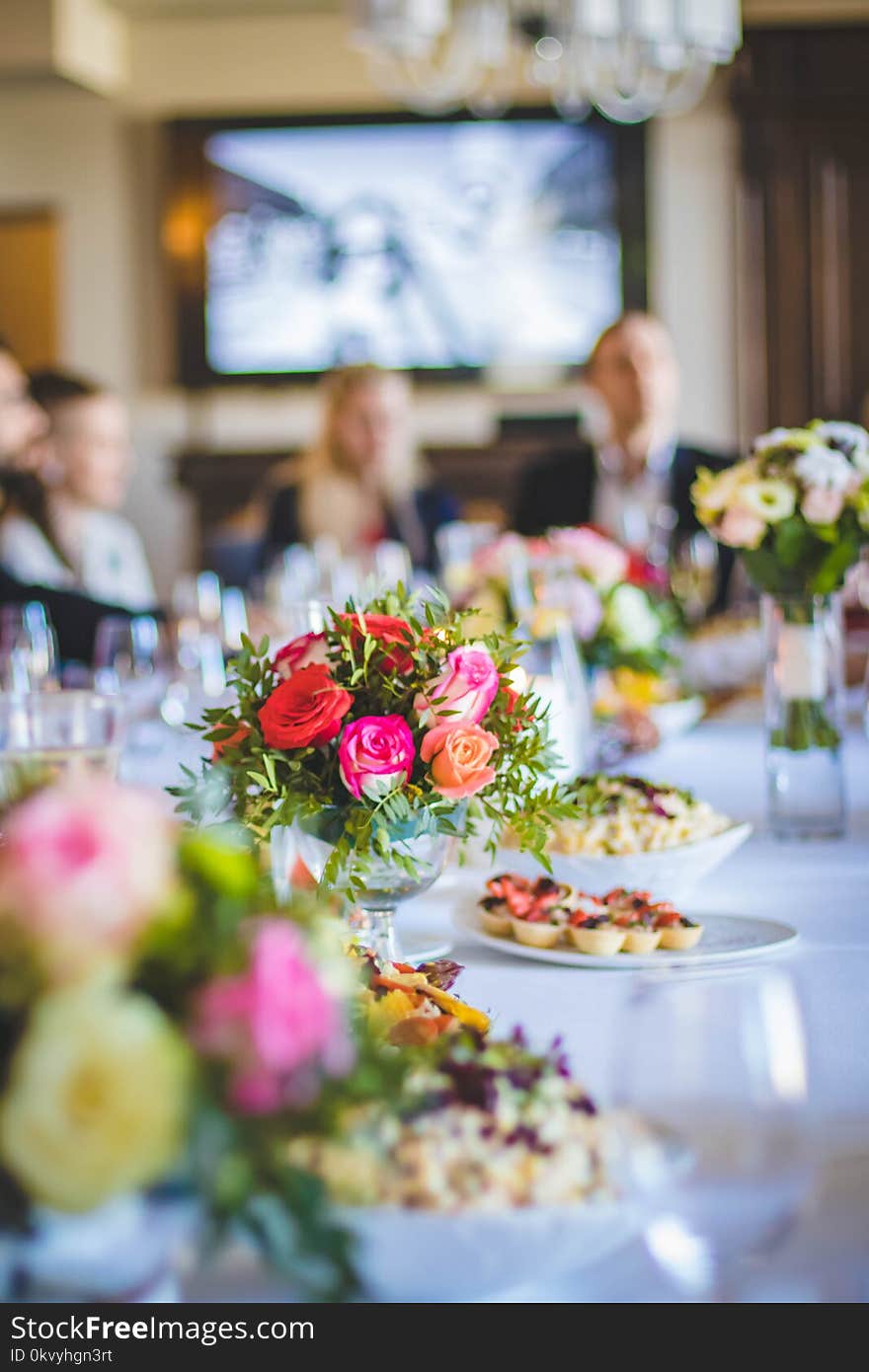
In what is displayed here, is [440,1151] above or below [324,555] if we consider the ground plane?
below

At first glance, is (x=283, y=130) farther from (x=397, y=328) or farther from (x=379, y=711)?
(x=379, y=711)

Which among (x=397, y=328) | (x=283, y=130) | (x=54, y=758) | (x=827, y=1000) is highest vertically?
(x=283, y=130)

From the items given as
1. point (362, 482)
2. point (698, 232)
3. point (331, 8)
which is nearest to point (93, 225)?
point (331, 8)

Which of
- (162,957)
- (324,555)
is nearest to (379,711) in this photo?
(162,957)

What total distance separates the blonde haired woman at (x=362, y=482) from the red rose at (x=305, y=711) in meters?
3.24

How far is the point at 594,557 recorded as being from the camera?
90.2 inches

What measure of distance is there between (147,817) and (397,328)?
20.4 feet

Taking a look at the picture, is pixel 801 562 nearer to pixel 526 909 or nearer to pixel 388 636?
pixel 526 909

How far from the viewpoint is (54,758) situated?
1159 millimetres

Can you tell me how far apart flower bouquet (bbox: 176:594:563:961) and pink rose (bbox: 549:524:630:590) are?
1234 mm

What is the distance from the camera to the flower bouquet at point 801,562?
152cm

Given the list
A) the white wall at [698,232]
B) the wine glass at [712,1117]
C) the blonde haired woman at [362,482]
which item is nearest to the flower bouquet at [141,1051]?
the wine glass at [712,1117]

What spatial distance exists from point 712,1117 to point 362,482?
3715 mm

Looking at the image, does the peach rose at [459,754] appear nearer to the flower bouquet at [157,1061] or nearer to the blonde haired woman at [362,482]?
the flower bouquet at [157,1061]
